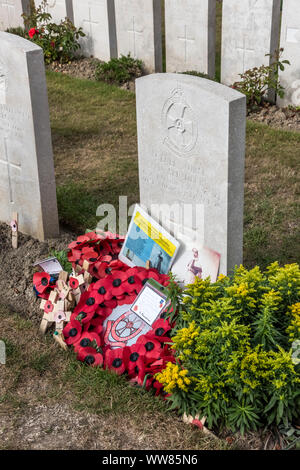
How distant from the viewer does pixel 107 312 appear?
14.3ft

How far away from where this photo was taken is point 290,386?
3.30 m

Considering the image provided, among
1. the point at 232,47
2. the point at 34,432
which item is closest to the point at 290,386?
the point at 34,432

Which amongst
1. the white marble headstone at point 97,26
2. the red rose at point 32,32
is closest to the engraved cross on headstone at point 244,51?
the white marble headstone at point 97,26

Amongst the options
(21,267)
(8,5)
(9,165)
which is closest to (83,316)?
(21,267)

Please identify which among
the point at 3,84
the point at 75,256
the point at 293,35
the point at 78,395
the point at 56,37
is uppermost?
the point at 3,84

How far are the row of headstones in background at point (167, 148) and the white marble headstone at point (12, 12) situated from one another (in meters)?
6.17

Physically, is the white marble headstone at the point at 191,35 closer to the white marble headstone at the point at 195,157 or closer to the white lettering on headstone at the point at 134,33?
the white lettering on headstone at the point at 134,33

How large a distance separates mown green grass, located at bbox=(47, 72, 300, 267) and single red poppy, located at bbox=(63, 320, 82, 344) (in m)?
1.52

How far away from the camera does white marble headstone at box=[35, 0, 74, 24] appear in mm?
9867

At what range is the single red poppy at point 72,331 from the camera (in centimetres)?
420

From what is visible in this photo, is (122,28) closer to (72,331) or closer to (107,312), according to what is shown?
(107,312)

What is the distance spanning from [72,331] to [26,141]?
172 cm
